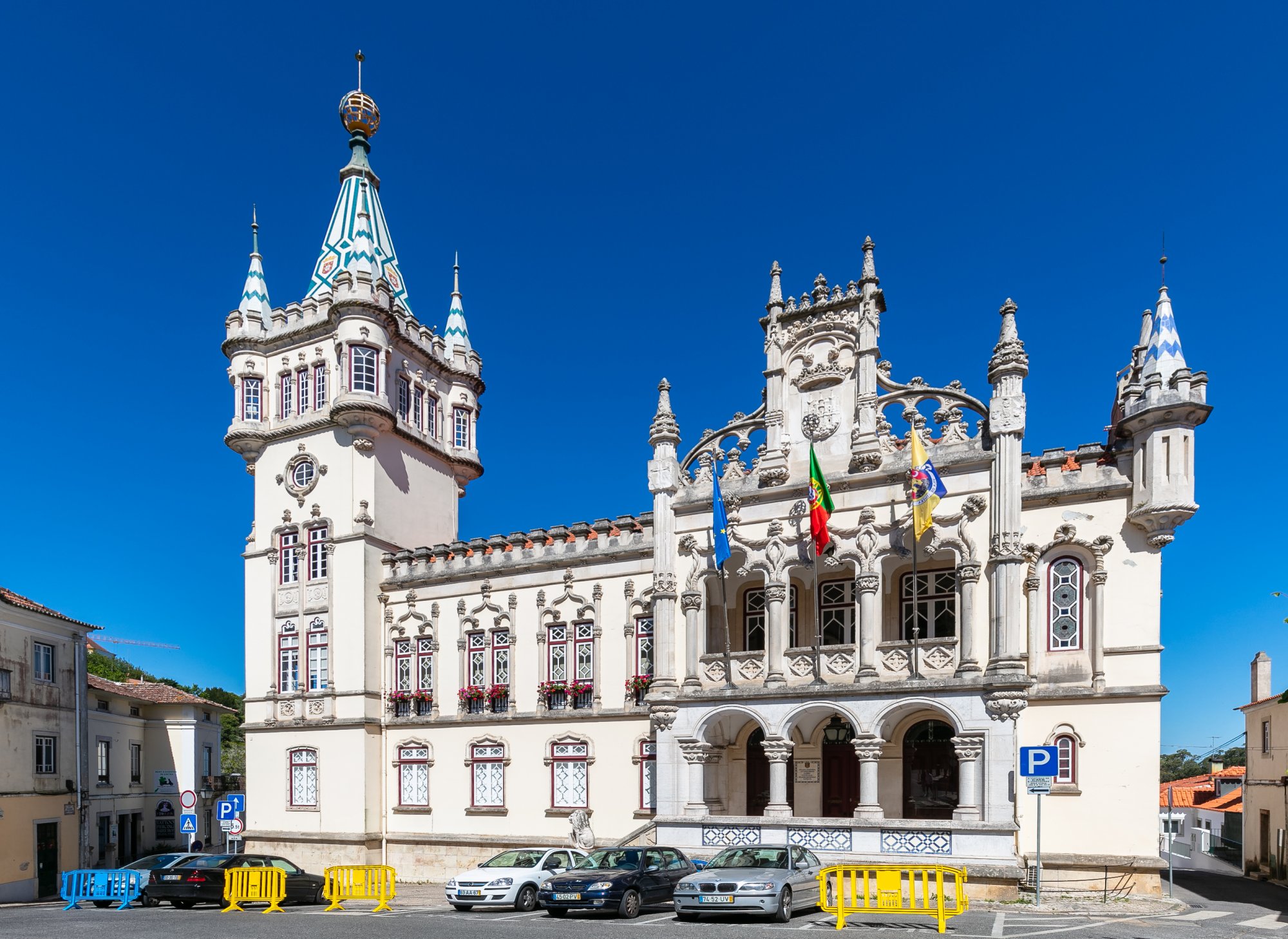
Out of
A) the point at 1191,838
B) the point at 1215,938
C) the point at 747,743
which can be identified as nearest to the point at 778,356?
the point at 747,743

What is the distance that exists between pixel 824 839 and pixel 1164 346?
15.0m

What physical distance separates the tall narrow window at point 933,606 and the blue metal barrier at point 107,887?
21304 millimetres

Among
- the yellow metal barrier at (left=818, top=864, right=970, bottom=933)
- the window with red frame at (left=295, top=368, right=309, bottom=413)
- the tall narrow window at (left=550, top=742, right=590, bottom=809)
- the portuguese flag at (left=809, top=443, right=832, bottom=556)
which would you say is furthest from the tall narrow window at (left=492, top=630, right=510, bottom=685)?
the yellow metal barrier at (left=818, top=864, right=970, bottom=933)

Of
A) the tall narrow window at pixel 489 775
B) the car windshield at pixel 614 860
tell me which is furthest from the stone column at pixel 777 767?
the tall narrow window at pixel 489 775

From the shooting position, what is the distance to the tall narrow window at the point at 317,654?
35.1 meters

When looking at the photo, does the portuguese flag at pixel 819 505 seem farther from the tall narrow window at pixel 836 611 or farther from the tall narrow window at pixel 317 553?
the tall narrow window at pixel 317 553

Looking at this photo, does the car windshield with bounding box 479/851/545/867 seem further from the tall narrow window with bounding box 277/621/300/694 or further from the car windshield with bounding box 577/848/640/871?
the tall narrow window with bounding box 277/621/300/694

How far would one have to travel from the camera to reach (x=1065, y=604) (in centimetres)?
2472

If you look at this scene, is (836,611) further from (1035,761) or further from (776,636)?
(1035,761)

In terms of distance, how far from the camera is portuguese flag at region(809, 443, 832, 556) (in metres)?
25.7

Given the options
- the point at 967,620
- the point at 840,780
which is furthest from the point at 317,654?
the point at 967,620

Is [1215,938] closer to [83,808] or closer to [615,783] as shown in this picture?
[615,783]

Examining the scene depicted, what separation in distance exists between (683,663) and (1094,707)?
1101 centimetres

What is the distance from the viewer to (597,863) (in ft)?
69.9
